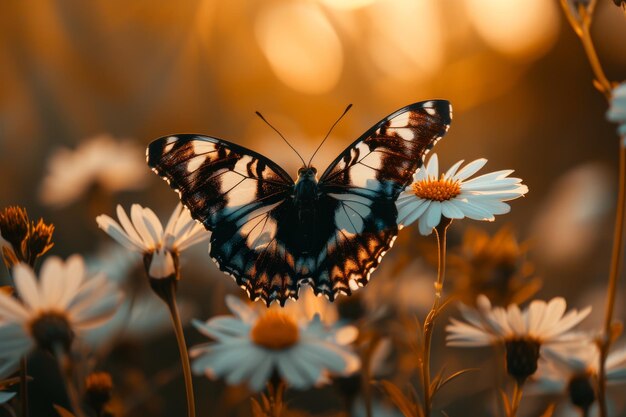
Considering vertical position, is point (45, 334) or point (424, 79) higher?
point (424, 79)

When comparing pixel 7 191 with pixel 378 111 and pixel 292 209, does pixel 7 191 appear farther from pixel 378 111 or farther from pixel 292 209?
pixel 378 111

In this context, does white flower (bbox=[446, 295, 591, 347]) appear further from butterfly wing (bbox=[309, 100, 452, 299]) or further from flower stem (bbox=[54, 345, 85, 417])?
flower stem (bbox=[54, 345, 85, 417])

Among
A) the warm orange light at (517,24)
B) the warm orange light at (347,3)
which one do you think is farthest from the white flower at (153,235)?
the warm orange light at (517,24)

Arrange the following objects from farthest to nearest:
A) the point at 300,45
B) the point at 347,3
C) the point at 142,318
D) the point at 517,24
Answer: the point at 300,45 → the point at 517,24 → the point at 347,3 → the point at 142,318

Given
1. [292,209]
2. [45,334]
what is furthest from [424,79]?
[45,334]

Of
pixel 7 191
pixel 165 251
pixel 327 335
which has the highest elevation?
pixel 7 191

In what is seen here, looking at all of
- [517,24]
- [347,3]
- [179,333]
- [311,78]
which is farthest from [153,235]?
[517,24]

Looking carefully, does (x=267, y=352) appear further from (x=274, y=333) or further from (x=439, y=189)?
(x=439, y=189)
